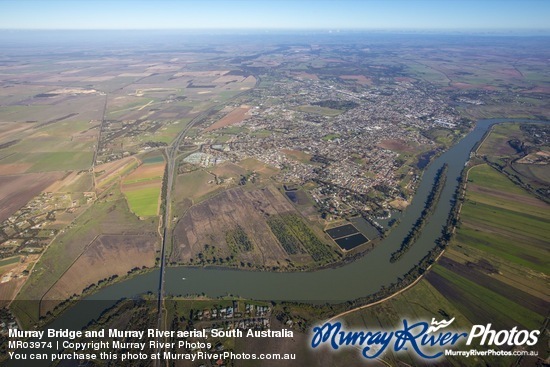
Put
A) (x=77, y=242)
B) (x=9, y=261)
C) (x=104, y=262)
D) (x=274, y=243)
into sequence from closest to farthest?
(x=9, y=261), (x=104, y=262), (x=274, y=243), (x=77, y=242)

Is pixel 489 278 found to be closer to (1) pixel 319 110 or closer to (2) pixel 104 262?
(2) pixel 104 262

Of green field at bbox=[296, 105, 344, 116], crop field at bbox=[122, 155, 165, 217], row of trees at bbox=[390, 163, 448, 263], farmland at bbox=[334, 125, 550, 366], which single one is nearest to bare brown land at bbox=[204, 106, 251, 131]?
green field at bbox=[296, 105, 344, 116]

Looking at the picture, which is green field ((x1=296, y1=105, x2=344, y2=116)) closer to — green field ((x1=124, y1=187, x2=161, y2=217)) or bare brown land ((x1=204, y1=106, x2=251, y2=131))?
bare brown land ((x1=204, y1=106, x2=251, y2=131))

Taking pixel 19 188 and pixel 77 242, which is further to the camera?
pixel 19 188

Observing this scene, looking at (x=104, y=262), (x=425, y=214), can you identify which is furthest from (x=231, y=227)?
(x=425, y=214)

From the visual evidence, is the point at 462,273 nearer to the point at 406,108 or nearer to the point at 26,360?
the point at 26,360

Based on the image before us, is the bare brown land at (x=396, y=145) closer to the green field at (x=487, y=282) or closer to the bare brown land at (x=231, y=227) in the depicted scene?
the green field at (x=487, y=282)

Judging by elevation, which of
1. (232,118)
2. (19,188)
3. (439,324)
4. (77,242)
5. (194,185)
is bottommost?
(439,324)
